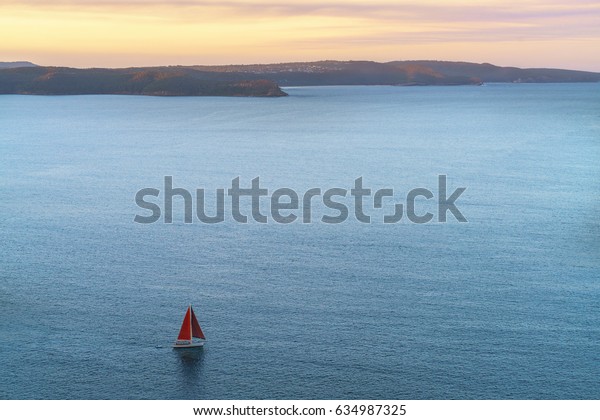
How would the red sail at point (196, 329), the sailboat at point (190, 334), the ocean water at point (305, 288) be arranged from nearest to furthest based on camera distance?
the ocean water at point (305, 288) < the sailboat at point (190, 334) < the red sail at point (196, 329)

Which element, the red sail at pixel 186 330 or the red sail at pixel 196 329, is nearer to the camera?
the red sail at pixel 186 330

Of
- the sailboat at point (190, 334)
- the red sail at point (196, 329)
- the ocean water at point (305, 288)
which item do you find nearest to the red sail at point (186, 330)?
the sailboat at point (190, 334)

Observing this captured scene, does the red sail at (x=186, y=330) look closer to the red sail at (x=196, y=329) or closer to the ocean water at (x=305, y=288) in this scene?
the red sail at (x=196, y=329)

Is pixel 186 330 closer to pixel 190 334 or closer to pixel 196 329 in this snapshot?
pixel 190 334

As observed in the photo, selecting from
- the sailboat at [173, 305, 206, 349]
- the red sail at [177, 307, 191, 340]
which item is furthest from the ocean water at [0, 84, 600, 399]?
the red sail at [177, 307, 191, 340]

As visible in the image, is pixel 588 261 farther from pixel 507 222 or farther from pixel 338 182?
pixel 338 182

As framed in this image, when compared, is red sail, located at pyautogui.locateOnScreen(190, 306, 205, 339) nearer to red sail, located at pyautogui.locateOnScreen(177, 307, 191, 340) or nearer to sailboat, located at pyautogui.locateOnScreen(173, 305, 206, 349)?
sailboat, located at pyautogui.locateOnScreen(173, 305, 206, 349)

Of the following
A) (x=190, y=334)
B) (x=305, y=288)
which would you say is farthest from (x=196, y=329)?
(x=305, y=288)
